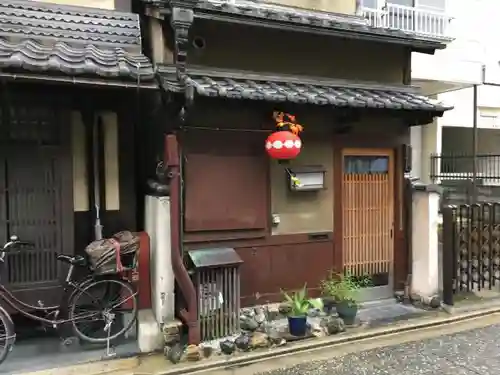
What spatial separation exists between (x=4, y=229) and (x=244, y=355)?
4097 mm

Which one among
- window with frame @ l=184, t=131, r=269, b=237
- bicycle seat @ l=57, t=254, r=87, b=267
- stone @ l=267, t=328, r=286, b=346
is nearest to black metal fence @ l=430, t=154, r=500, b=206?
window with frame @ l=184, t=131, r=269, b=237

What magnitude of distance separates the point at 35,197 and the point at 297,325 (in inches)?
184

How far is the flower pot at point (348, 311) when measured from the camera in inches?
310

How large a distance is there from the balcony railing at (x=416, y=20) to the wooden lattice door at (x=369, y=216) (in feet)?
25.9

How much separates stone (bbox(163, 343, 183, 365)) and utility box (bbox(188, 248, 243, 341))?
502 millimetres

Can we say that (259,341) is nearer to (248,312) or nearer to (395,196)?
(248,312)

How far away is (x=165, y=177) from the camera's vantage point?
22.9 ft

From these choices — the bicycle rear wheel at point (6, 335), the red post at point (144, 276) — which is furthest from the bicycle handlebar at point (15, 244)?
the red post at point (144, 276)

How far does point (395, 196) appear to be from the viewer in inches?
367

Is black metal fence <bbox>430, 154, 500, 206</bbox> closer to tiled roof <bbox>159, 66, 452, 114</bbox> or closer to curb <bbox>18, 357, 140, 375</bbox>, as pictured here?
tiled roof <bbox>159, 66, 452, 114</bbox>

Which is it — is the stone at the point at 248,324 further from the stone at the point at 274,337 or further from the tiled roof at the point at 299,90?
the tiled roof at the point at 299,90

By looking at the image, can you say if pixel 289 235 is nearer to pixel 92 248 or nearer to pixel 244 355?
pixel 244 355

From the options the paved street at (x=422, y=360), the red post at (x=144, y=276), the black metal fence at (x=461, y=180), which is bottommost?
the paved street at (x=422, y=360)

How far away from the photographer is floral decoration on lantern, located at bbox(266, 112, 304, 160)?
738 cm
